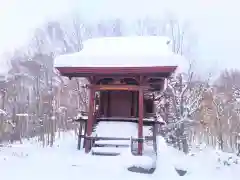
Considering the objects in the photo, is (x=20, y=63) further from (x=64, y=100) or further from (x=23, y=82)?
(x=64, y=100)

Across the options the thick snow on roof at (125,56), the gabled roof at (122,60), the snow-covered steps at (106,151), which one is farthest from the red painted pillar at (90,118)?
the thick snow on roof at (125,56)

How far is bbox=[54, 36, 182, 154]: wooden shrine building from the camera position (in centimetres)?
991

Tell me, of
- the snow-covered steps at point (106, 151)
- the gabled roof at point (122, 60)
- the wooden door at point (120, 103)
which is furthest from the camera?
the wooden door at point (120, 103)

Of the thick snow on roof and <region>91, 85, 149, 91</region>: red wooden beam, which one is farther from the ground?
the thick snow on roof

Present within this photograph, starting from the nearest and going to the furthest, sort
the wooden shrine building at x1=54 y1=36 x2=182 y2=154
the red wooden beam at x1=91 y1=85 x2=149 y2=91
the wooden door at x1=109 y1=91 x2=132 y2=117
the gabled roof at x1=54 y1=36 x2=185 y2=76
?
the gabled roof at x1=54 y1=36 x2=185 y2=76, the wooden shrine building at x1=54 y1=36 x2=182 y2=154, the red wooden beam at x1=91 y1=85 x2=149 y2=91, the wooden door at x1=109 y1=91 x2=132 y2=117

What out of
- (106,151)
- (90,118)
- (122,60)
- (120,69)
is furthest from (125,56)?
(106,151)

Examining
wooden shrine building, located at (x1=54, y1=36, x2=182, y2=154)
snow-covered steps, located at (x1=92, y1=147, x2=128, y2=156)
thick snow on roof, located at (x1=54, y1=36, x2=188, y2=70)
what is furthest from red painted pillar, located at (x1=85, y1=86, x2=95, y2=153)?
thick snow on roof, located at (x1=54, y1=36, x2=188, y2=70)

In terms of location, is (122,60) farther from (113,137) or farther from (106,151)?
(106,151)

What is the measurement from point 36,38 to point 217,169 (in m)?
20.9

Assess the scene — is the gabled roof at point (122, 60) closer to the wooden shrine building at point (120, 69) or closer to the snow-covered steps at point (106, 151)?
the wooden shrine building at point (120, 69)

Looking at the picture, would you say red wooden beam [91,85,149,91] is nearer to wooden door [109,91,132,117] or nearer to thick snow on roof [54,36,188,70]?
thick snow on roof [54,36,188,70]

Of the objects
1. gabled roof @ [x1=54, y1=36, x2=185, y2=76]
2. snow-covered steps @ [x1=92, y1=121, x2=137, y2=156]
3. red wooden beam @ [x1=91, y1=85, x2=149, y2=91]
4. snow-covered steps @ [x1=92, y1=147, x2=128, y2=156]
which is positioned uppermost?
gabled roof @ [x1=54, y1=36, x2=185, y2=76]

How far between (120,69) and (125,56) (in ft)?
1.67

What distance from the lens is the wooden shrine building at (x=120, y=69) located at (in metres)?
9.91
